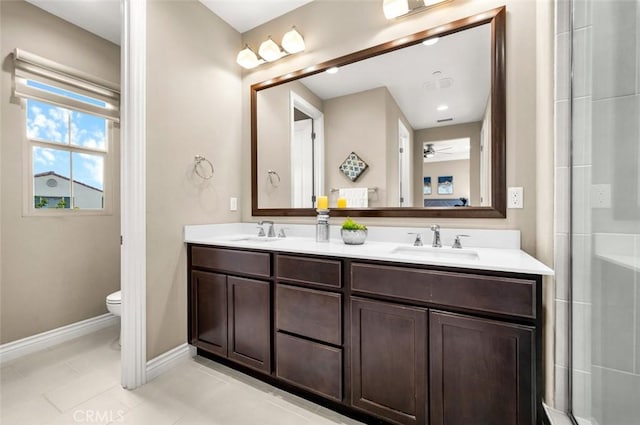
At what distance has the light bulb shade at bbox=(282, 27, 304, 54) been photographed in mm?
2117

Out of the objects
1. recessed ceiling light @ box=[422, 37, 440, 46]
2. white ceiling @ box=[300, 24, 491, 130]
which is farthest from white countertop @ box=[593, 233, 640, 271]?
recessed ceiling light @ box=[422, 37, 440, 46]

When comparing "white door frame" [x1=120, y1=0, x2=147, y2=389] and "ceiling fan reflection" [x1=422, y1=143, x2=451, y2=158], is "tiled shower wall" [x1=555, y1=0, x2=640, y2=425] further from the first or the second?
"white door frame" [x1=120, y1=0, x2=147, y2=389]

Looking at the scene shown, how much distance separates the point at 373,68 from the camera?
192cm

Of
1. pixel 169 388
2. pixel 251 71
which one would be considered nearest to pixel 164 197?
pixel 169 388

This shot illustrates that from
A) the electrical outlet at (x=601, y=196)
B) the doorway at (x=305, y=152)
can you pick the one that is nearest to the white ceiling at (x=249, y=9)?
the doorway at (x=305, y=152)

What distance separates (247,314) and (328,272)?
0.65m

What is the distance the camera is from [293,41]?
6.98 ft

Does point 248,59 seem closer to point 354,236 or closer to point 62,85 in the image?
point 62,85

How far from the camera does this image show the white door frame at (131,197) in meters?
1.69

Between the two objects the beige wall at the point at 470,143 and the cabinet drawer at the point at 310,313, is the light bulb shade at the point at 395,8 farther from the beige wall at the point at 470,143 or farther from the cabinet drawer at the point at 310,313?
the cabinet drawer at the point at 310,313

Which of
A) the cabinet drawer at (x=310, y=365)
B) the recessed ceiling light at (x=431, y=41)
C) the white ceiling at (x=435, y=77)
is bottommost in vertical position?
the cabinet drawer at (x=310, y=365)

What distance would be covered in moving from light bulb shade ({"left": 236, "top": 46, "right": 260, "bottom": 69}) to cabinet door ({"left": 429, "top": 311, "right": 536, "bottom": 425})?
2.31 metres

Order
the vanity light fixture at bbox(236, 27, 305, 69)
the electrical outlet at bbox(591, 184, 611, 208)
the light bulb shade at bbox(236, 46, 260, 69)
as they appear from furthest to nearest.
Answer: the light bulb shade at bbox(236, 46, 260, 69) < the vanity light fixture at bbox(236, 27, 305, 69) < the electrical outlet at bbox(591, 184, 611, 208)

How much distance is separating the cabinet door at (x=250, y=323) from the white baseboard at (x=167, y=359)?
425 mm
